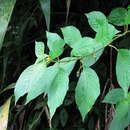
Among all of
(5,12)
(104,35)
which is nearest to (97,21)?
(104,35)

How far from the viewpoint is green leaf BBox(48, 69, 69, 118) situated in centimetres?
54

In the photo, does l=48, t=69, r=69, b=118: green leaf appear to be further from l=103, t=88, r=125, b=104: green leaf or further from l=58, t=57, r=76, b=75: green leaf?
l=103, t=88, r=125, b=104: green leaf

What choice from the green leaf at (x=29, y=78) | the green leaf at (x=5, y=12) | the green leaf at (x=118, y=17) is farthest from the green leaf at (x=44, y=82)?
the green leaf at (x=5, y=12)

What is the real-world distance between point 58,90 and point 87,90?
0.16 feet

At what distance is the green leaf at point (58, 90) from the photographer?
54cm

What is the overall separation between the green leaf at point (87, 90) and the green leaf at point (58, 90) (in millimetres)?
33

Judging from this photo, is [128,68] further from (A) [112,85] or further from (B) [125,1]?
(B) [125,1]

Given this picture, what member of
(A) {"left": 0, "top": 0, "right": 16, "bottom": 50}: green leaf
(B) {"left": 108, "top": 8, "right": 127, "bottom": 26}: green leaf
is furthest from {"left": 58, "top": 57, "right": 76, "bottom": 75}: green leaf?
(A) {"left": 0, "top": 0, "right": 16, "bottom": 50}: green leaf

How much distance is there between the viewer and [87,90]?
557 mm

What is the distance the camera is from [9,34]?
1.12 metres

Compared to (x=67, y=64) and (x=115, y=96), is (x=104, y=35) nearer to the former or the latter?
(x=67, y=64)

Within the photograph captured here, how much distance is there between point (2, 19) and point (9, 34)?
0.62 ft

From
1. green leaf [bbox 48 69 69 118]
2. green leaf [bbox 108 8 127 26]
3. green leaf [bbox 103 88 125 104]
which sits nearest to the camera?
green leaf [bbox 48 69 69 118]

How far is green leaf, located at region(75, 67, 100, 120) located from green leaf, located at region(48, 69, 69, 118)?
3 cm
